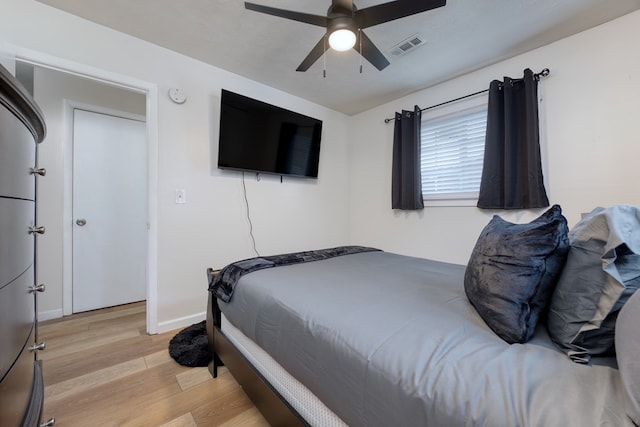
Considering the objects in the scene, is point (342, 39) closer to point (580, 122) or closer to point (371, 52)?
point (371, 52)

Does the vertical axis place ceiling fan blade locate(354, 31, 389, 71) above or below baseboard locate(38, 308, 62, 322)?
above

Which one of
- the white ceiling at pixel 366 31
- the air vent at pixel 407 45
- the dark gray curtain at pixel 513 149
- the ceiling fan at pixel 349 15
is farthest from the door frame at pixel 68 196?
the dark gray curtain at pixel 513 149

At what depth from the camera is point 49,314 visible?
98.7 inches

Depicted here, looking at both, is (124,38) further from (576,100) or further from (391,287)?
(576,100)

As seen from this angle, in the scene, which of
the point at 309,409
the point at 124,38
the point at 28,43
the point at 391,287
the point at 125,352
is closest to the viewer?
the point at 309,409

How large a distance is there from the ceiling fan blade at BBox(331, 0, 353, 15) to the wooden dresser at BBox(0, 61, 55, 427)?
1.45 metres

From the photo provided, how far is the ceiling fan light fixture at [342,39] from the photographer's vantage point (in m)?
1.52

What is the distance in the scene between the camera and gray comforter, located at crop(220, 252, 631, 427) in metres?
0.56

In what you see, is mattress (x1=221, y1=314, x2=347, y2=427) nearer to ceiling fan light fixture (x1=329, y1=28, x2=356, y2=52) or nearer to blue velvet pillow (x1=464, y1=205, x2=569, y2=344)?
blue velvet pillow (x1=464, y1=205, x2=569, y2=344)

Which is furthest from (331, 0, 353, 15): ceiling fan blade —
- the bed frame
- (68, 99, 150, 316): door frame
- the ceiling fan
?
(68, 99, 150, 316): door frame

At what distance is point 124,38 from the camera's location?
2107mm

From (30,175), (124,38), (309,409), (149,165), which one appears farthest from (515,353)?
(124,38)

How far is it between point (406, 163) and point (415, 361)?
2590 mm

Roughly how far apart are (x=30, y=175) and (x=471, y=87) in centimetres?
327
